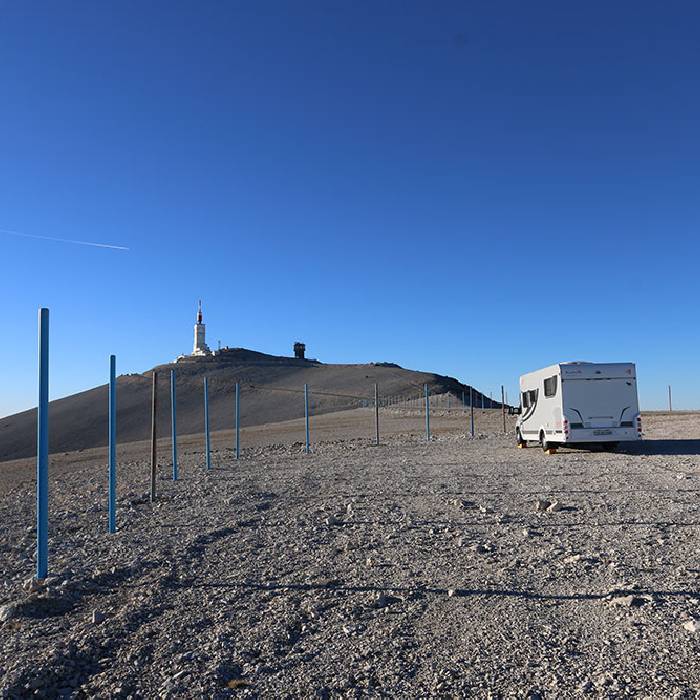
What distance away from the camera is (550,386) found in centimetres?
2228

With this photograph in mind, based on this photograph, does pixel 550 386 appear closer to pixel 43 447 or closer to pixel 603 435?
pixel 603 435

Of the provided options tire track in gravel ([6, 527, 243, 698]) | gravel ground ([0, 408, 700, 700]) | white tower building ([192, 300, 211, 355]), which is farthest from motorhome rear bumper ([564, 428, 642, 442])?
white tower building ([192, 300, 211, 355])

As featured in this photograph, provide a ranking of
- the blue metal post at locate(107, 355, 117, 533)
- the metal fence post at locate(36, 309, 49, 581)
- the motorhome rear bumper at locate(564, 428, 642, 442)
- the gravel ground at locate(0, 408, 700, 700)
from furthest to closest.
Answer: the motorhome rear bumper at locate(564, 428, 642, 442) < the blue metal post at locate(107, 355, 117, 533) < the metal fence post at locate(36, 309, 49, 581) < the gravel ground at locate(0, 408, 700, 700)

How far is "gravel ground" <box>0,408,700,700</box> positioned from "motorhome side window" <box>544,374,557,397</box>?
912 centimetres

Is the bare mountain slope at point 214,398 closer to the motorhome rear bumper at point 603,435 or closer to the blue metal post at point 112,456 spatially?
the motorhome rear bumper at point 603,435

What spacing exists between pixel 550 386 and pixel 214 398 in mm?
64720

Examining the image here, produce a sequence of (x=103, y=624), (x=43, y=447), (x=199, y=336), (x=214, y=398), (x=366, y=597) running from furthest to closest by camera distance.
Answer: (x=199, y=336) < (x=214, y=398) < (x=43, y=447) < (x=366, y=597) < (x=103, y=624)

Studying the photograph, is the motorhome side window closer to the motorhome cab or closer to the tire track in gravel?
the motorhome cab

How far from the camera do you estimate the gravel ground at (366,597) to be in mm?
4453

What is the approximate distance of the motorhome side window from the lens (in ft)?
71.4

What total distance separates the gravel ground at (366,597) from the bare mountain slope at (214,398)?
4699cm

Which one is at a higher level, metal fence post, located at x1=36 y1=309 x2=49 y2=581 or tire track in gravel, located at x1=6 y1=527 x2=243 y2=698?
metal fence post, located at x1=36 y1=309 x2=49 y2=581

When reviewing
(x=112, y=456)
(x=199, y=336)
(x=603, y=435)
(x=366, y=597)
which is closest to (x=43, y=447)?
(x=112, y=456)

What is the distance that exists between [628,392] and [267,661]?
18739mm
